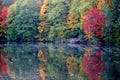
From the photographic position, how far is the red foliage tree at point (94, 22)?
2425 inches

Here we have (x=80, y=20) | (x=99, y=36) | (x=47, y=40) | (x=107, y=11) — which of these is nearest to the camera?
(x=107, y=11)

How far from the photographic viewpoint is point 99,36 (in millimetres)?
62719

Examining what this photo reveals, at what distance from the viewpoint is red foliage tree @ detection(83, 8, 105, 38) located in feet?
202

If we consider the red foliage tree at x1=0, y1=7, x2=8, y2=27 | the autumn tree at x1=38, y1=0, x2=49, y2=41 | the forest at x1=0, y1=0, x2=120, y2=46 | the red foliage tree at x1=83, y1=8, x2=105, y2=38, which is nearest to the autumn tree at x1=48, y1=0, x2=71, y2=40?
the forest at x1=0, y1=0, x2=120, y2=46

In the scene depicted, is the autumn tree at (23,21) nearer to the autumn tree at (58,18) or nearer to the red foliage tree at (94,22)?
the autumn tree at (58,18)

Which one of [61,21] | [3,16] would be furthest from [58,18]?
[3,16]

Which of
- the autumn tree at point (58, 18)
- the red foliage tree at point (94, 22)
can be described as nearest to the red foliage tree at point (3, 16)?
the autumn tree at point (58, 18)

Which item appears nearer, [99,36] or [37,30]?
[99,36]

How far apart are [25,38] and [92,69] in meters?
59.8

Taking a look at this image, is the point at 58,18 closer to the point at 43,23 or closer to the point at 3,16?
the point at 43,23

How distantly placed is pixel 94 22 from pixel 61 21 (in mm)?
19490

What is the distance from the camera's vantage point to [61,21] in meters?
81.6

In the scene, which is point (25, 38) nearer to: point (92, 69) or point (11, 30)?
point (11, 30)

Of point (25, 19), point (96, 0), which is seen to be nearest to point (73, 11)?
point (96, 0)
